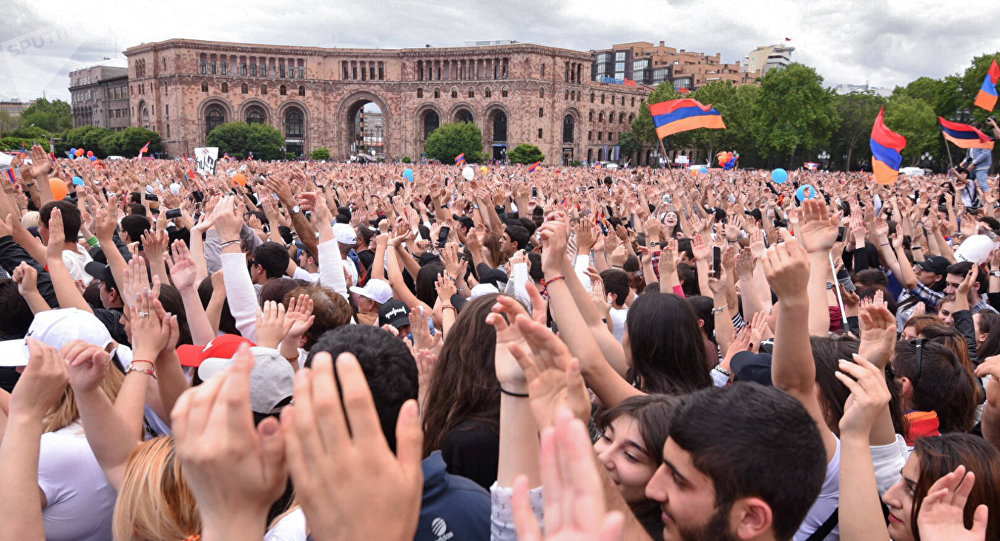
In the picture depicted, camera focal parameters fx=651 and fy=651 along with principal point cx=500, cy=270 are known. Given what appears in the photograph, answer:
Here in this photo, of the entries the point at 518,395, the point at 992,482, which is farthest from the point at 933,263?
the point at 518,395

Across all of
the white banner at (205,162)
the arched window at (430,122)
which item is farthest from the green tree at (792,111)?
the white banner at (205,162)

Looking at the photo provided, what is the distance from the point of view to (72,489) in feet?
7.76

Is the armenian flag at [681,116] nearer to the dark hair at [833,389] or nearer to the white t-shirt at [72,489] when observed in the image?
the dark hair at [833,389]

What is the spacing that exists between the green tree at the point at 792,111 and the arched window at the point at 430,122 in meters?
34.7

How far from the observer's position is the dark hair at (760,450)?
5.83 feet

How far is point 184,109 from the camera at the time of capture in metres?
68.3

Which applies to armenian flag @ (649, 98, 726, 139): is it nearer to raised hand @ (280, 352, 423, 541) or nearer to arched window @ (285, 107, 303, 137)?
raised hand @ (280, 352, 423, 541)

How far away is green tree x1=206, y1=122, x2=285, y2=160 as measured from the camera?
202 feet

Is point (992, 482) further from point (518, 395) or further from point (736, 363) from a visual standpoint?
point (518, 395)

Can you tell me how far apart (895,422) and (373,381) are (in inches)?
96.9

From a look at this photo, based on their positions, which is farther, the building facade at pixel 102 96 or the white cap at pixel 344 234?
the building facade at pixel 102 96

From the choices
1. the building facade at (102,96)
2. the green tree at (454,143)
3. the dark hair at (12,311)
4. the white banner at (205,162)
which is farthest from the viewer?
the building facade at (102,96)

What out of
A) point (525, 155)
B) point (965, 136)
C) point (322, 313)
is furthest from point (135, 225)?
point (525, 155)

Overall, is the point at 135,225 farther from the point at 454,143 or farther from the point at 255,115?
the point at 255,115
